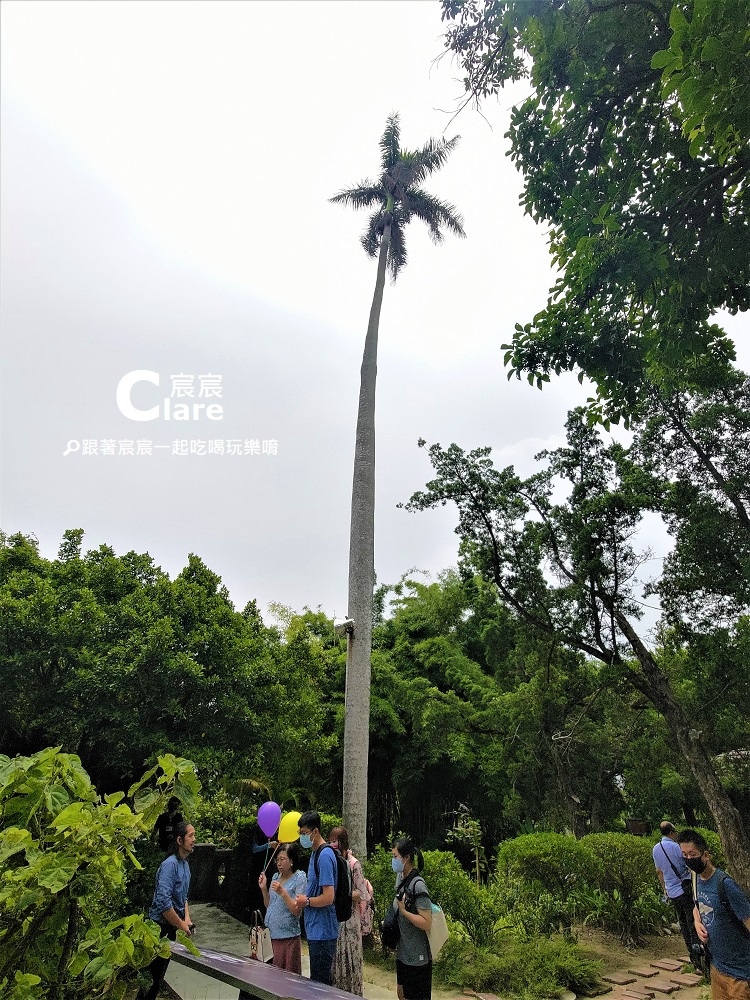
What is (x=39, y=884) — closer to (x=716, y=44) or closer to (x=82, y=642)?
(x=716, y=44)

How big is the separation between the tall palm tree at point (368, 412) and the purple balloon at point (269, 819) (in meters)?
1.13

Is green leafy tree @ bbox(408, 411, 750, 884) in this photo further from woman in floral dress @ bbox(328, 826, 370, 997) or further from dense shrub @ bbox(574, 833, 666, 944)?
woman in floral dress @ bbox(328, 826, 370, 997)

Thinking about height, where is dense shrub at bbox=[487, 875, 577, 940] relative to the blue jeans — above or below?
below

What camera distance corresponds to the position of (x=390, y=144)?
12305 mm

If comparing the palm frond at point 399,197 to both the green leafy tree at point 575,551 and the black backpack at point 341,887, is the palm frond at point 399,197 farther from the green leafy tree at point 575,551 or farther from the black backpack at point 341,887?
the black backpack at point 341,887

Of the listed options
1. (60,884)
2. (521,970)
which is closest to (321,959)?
(521,970)

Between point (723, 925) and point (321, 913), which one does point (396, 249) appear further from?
point (723, 925)

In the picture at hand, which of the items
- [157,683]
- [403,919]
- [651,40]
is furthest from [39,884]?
[157,683]

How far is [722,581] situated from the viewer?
31.8 feet

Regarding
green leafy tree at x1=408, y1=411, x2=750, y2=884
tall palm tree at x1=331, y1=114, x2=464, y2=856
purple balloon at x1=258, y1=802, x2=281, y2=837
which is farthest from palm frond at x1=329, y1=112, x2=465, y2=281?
purple balloon at x1=258, y1=802, x2=281, y2=837

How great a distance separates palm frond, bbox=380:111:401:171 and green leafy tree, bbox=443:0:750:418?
22.4 feet

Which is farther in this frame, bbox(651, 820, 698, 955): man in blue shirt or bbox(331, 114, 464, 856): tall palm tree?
bbox(331, 114, 464, 856): tall palm tree

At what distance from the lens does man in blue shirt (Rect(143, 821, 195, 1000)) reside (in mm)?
4180

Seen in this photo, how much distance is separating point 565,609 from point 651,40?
8785 millimetres
